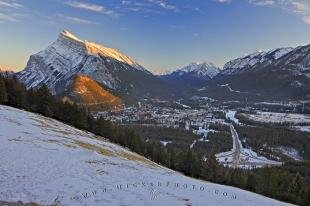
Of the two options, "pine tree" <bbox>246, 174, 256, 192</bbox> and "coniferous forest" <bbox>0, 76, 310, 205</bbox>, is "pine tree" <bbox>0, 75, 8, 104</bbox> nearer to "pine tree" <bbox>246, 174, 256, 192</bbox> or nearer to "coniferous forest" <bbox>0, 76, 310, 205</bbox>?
"coniferous forest" <bbox>0, 76, 310, 205</bbox>

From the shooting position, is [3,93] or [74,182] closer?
[74,182]

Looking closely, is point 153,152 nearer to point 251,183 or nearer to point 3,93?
point 251,183

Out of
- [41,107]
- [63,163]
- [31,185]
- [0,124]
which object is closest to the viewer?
[31,185]

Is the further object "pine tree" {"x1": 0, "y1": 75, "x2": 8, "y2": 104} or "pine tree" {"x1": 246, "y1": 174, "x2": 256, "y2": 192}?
"pine tree" {"x1": 246, "y1": 174, "x2": 256, "y2": 192}

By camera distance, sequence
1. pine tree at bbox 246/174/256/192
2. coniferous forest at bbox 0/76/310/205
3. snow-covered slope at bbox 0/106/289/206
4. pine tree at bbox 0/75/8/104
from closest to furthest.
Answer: snow-covered slope at bbox 0/106/289/206, pine tree at bbox 0/75/8/104, coniferous forest at bbox 0/76/310/205, pine tree at bbox 246/174/256/192

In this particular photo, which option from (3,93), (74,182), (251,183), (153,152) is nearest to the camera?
(74,182)

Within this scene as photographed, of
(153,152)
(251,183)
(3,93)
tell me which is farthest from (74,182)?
(153,152)

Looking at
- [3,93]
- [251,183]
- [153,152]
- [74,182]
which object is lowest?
[251,183]

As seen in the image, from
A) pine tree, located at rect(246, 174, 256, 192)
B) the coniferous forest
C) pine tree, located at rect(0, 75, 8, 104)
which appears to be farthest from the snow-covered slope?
pine tree, located at rect(246, 174, 256, 192)

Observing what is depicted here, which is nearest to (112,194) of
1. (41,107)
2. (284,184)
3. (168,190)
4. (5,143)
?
(168,190)

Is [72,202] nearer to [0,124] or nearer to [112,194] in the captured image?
[112,194]

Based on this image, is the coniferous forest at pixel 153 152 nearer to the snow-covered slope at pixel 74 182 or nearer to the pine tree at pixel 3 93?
the pine tree at pixel 3 93
